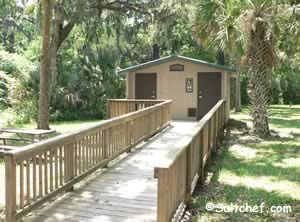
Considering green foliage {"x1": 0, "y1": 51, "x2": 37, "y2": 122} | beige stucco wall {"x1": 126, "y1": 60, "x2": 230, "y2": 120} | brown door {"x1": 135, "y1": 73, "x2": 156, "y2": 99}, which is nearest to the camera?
beige stucco wall {"x1": 126, "y1": 60, "x2": 230, "y2": 120}

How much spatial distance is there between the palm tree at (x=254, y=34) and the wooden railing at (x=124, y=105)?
3081 millimetres

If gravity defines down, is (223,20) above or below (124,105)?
above

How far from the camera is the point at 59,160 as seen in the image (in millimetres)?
5039

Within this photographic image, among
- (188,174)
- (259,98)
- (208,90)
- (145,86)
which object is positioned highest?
(145,86)

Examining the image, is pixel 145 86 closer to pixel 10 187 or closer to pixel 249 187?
pixel 249 187

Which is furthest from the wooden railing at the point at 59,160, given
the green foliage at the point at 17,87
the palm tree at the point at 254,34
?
the green foliage at the point at 17,87

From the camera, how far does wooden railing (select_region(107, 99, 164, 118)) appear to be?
1284cm

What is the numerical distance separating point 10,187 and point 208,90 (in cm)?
1155

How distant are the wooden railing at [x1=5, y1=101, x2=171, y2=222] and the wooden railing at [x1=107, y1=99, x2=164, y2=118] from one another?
4.10m

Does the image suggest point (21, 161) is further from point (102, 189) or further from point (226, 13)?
point (226, 13)

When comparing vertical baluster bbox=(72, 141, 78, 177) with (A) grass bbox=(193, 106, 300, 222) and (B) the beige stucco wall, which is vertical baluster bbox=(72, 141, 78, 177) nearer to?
(A) grass bbox=(193, 106, 300, 222)

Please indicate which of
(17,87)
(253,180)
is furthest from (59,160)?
(17,87)

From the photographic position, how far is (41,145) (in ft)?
14.8

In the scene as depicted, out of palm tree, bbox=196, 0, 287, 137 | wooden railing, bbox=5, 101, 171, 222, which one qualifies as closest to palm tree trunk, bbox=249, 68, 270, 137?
palm tree, bbox=196, 0, 287, 137
